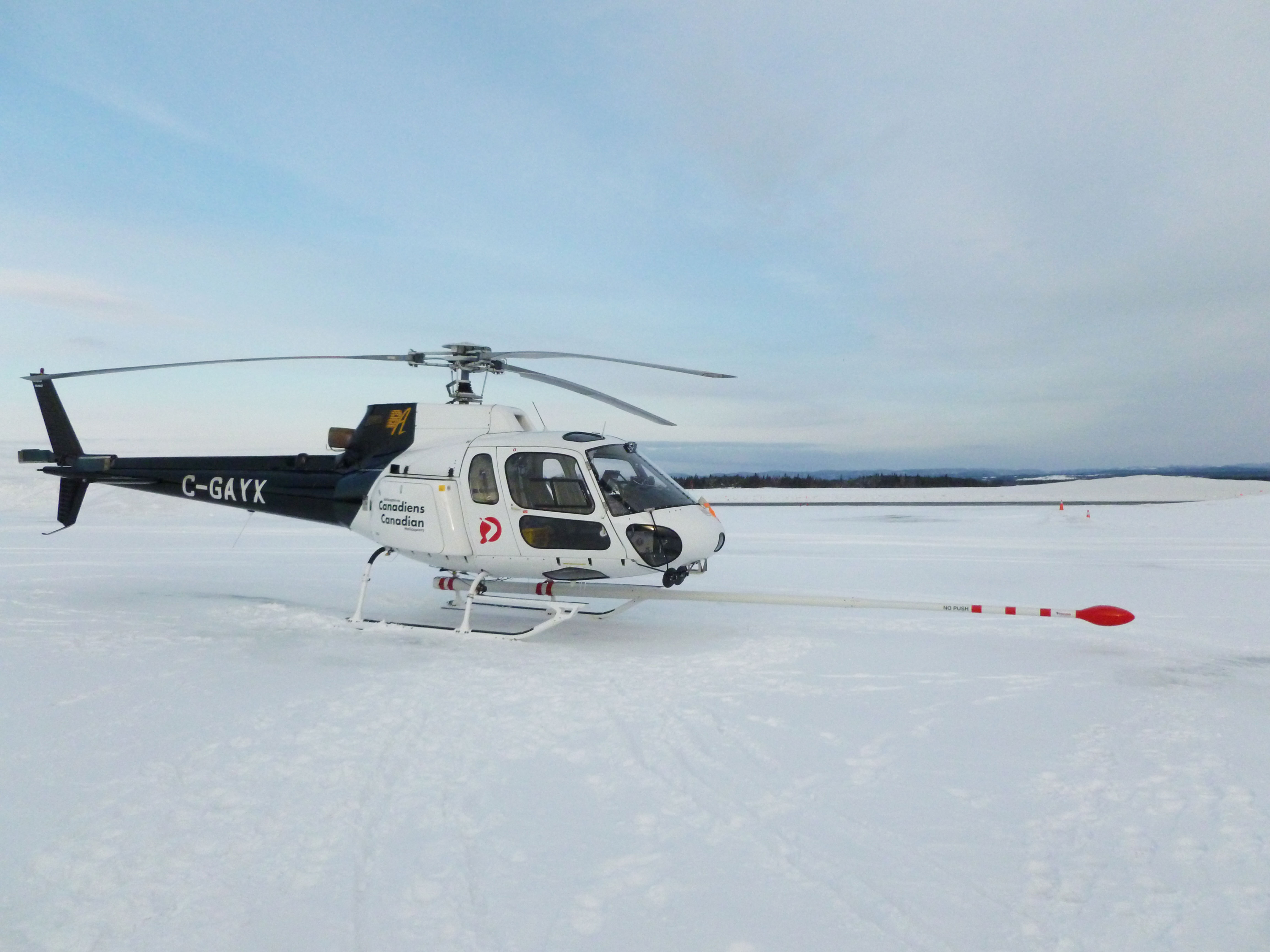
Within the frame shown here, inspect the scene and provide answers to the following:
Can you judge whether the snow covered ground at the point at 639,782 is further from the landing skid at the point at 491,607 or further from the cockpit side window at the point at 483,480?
the cockpit side window at the point at 483,480

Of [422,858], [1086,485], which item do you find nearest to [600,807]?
[422,858]

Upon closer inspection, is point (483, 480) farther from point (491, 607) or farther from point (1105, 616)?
point (1105, 616)

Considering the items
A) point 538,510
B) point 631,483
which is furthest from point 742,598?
point 538,510

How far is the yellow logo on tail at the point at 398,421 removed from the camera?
864 cm

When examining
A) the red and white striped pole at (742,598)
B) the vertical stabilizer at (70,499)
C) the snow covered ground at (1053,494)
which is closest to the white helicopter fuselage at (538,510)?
the red and white striped pole at (742,598)

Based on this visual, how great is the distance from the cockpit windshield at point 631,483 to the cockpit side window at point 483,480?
105 centimetres

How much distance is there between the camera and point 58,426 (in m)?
10.5

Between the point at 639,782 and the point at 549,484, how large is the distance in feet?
12.2

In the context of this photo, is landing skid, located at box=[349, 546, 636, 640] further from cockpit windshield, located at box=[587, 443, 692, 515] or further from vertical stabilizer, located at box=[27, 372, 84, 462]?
vertical stabilizer, located at box=[27, 372, 84, 462]

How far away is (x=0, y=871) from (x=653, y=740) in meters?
3.14

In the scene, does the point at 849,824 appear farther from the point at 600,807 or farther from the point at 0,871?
the point at 0,871

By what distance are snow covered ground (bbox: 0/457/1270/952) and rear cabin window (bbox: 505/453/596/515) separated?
4.44 ft

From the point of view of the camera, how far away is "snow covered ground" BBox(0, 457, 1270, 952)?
290 cm

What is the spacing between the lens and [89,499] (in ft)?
78.4
